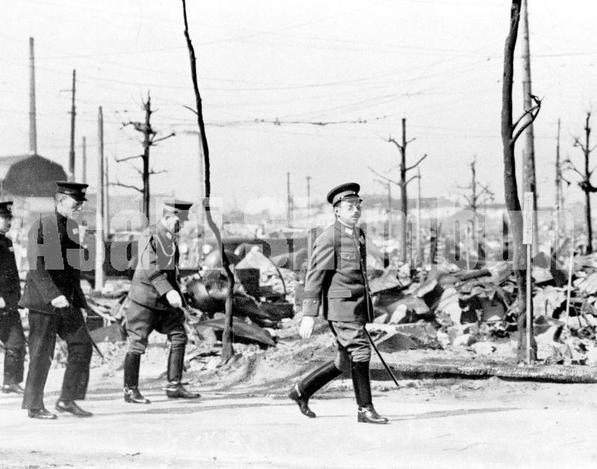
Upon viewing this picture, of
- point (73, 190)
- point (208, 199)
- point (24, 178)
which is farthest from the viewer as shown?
point (24, 178)

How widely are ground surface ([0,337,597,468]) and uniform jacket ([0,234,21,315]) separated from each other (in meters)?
0.98

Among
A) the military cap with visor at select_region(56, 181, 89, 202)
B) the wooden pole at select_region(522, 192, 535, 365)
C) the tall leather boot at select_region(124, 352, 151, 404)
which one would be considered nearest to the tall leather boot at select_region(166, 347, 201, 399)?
the tall leather boot at select_region(124, 352, 151, 404)

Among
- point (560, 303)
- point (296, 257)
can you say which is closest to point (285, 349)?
point (560, 303)

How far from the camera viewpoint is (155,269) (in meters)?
→ 7.62

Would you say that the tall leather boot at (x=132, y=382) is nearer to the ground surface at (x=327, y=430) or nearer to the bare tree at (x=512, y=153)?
the ground surface at (x=327, y=430)

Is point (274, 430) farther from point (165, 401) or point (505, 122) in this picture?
point (505, 122)

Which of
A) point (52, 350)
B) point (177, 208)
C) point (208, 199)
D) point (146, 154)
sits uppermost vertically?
point (146, 154)

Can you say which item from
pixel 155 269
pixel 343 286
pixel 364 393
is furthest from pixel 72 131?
pixel 364 393

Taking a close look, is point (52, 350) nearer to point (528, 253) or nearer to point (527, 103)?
point (528, 253)

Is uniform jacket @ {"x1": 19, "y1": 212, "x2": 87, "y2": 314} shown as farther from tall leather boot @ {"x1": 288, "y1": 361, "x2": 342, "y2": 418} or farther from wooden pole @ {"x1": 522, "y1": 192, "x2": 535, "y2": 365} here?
wooden pole @ {"x1": 522, "y1": 192, "x2": 535, "y2": 365}

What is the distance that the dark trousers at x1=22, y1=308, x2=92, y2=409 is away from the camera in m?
6.81

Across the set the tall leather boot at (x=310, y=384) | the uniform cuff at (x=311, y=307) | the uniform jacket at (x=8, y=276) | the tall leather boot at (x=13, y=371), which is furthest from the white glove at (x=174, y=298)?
the tall leather boot at (x=13, y=371)

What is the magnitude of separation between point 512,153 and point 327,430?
447 cm

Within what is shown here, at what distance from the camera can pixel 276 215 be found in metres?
48.2
